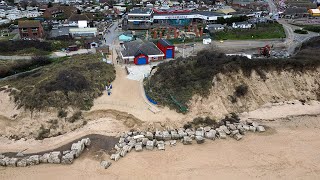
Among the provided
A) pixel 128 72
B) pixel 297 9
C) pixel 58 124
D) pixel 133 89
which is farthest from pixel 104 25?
pixel 297 9

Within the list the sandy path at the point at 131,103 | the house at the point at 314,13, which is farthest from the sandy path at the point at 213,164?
the house at the point at 314,13

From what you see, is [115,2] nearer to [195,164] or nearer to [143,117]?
[143,117]

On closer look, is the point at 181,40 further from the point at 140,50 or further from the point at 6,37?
the point at 6,37

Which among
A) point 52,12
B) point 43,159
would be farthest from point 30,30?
point 43,159

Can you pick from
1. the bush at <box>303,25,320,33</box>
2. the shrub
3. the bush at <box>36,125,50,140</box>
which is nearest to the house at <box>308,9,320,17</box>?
the bush at <box>303,25,320,33</box>

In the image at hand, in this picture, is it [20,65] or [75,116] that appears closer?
[75,116]

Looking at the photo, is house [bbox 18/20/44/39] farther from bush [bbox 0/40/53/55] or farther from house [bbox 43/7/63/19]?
house [bbox 43/7/63/19]
